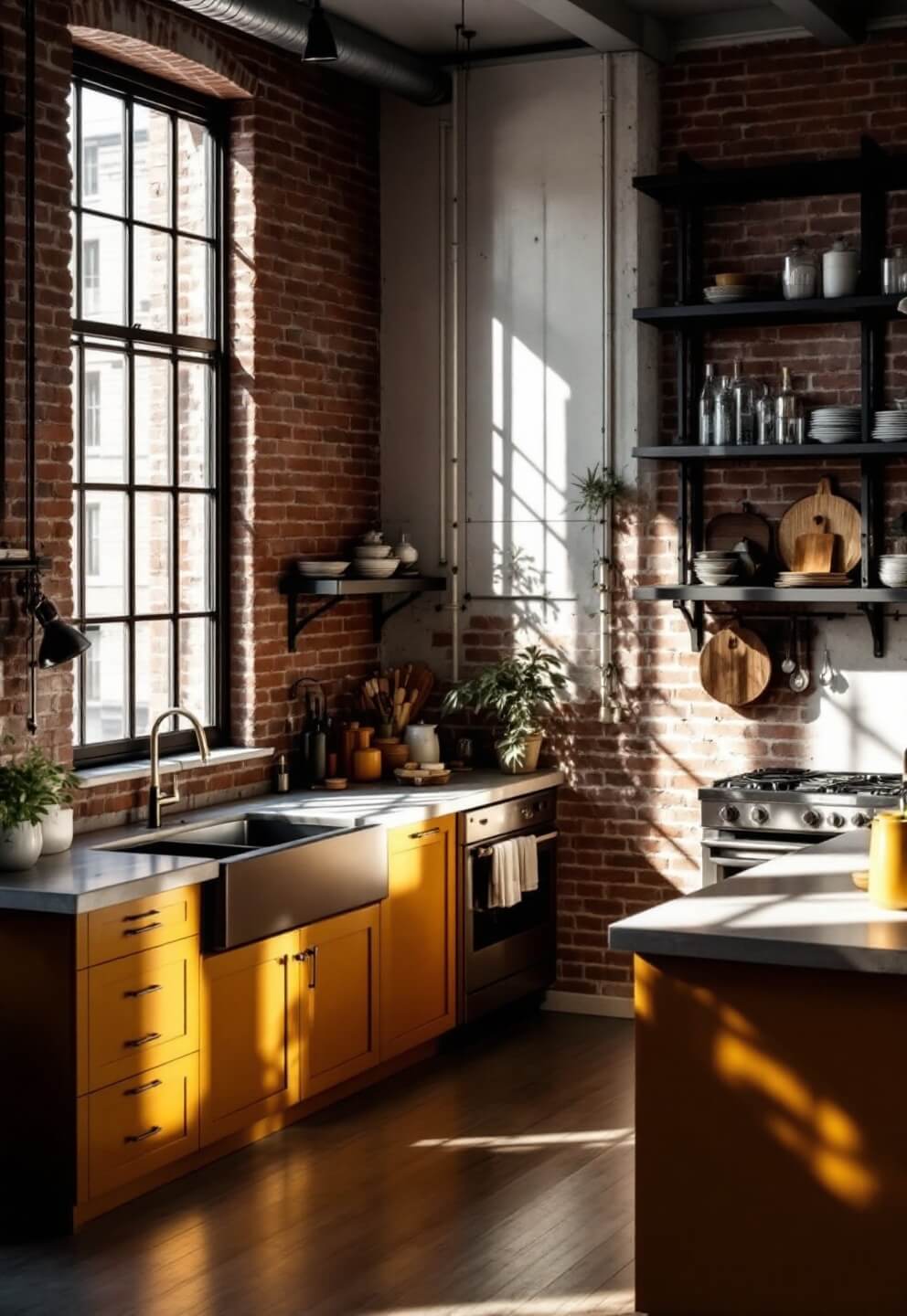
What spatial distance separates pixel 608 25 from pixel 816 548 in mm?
2123

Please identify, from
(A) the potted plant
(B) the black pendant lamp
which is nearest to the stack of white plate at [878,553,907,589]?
(A) the potted plant

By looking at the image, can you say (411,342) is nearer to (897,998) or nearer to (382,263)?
(382,263)

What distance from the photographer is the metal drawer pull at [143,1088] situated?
498 cm

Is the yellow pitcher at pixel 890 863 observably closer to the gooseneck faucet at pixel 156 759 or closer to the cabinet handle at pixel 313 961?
the cabinet handle at pixel 313 961

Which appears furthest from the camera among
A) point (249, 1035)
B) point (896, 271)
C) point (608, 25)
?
point (608, 25)

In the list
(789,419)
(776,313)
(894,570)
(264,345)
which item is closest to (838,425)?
(789,419)

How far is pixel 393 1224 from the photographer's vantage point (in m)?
4.88

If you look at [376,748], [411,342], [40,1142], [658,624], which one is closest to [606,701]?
[658,624]

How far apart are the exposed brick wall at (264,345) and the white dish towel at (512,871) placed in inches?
38.3

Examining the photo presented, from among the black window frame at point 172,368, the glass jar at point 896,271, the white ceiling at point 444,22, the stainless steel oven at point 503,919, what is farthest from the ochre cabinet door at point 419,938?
the white ceiling at point 444,22

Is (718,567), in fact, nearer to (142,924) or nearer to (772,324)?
(772,324)

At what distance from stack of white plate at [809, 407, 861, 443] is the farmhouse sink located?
2.25 meters

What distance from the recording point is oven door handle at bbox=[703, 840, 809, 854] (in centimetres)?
655

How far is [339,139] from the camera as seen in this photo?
728 cm
